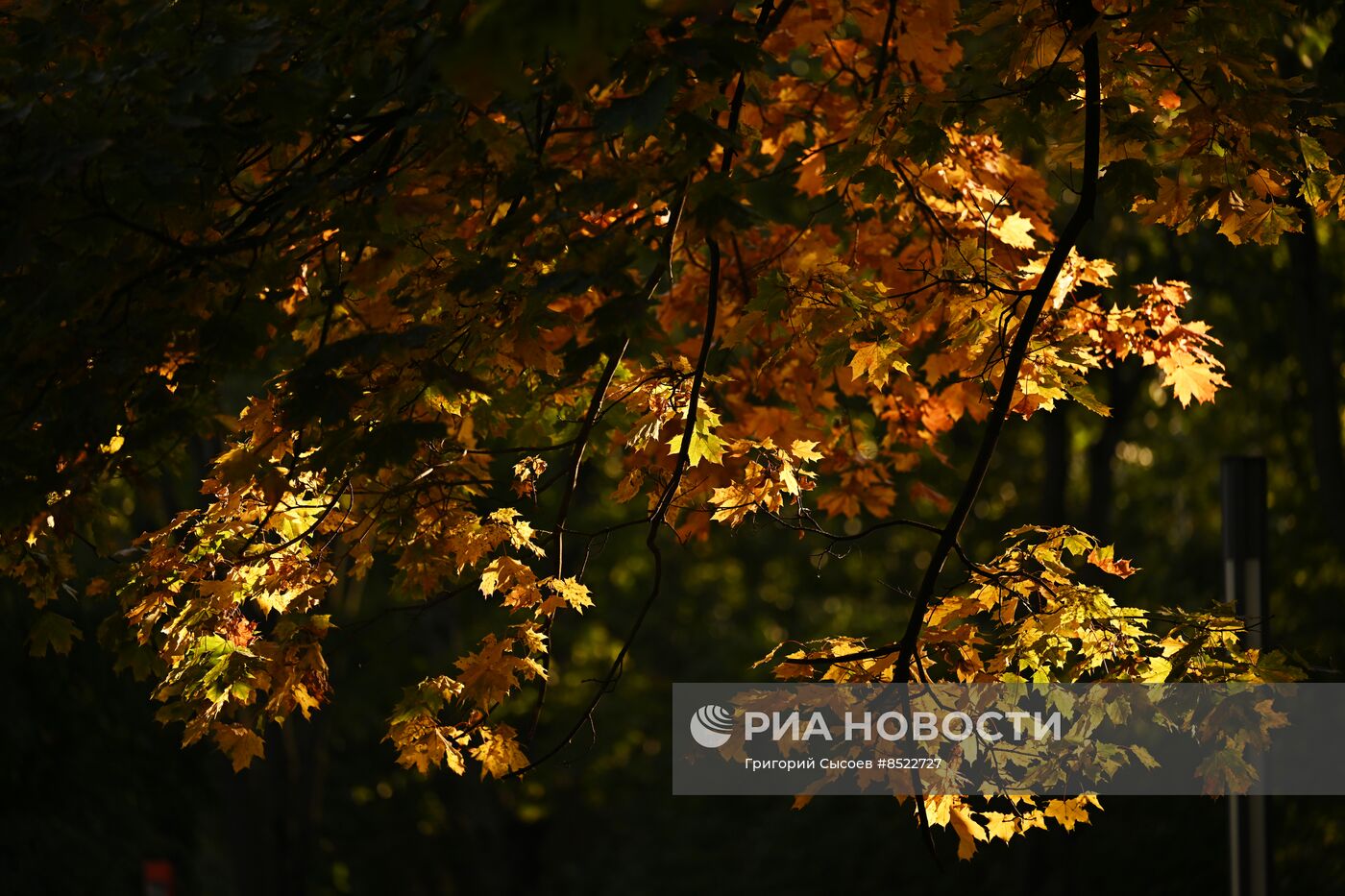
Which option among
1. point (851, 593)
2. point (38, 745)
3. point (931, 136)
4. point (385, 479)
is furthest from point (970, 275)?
point (851, 593)

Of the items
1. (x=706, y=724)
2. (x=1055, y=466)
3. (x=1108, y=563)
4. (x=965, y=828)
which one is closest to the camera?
(x=965, y=828)

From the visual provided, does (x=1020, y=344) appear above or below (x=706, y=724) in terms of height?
above

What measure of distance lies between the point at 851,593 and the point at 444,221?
16.7 meters

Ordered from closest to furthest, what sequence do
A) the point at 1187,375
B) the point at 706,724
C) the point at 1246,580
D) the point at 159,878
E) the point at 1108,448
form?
the point at 1187,375 → the point at 1246,580 → the point at 706,724 → the point at 159,878 → the point at 1108,448

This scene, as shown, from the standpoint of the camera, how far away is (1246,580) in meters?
6.10

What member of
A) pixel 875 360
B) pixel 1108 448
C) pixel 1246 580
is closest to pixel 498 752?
pixel 875 360

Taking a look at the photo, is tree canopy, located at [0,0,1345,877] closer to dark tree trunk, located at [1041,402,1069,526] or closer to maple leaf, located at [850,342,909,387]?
maple leaf, located at [850,342,909,387]

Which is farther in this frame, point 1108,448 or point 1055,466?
point 1108,448

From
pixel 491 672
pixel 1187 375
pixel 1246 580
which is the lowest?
pixel 491 672

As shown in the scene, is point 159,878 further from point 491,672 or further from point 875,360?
point 875,360

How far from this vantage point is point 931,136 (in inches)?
180

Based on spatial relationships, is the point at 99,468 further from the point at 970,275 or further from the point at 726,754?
the point at 970,275

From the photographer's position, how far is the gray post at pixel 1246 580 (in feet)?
19.2

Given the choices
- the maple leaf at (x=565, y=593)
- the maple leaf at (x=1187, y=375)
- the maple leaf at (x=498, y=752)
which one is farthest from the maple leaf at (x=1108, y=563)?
the maple leaf at (x=498, y=752)
